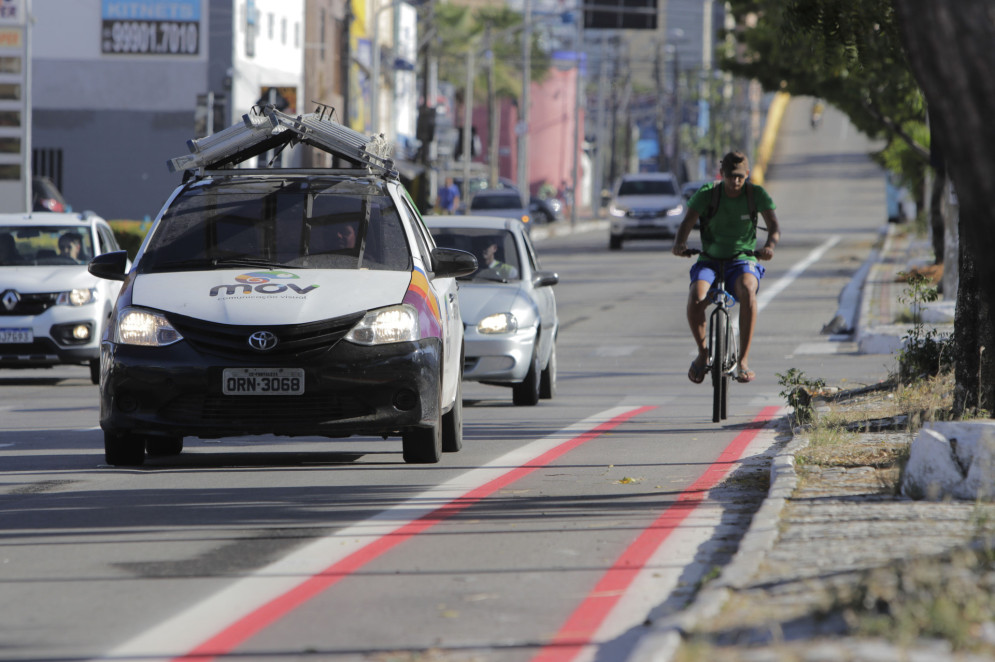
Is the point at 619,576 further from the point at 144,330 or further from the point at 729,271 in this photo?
the point at 729,271

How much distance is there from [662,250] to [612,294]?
1843 cm

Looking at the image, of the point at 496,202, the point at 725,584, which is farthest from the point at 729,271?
the point at 496,202

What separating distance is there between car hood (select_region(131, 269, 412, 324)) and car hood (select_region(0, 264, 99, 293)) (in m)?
7.75

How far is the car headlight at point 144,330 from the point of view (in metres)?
9.35

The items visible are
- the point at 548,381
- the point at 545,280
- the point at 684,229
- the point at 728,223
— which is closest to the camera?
the point at 728,223

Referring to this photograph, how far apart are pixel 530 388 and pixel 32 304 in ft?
18.7

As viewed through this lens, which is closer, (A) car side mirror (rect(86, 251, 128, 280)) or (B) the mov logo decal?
(B) the mov logo decal

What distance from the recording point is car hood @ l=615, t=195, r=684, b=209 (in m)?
49.5

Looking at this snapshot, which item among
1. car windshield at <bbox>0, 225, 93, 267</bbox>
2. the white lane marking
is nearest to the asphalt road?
the white lane marking

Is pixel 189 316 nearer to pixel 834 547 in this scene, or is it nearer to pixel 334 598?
pixel 334 598

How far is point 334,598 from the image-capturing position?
6.15 metres

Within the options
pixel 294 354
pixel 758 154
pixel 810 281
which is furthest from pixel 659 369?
pixel 758 154

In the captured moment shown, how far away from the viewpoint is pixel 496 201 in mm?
51094

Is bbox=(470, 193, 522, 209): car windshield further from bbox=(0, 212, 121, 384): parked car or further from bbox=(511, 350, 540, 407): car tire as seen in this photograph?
bbox=(511, 350, 540, 407): car tire
